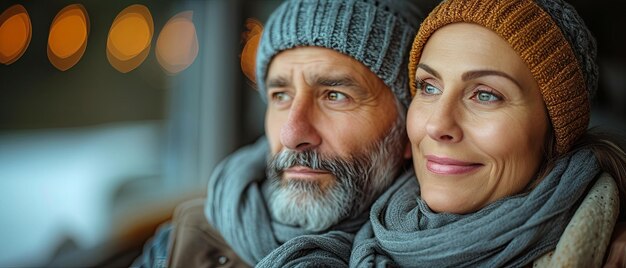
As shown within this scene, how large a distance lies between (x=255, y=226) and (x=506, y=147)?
506mm

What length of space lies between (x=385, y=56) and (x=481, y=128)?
295 mm

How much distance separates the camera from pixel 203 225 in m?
1.26

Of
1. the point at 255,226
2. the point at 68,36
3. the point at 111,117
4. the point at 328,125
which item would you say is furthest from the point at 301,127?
the point at 111,117

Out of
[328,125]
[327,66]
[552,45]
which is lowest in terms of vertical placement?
[328,125]

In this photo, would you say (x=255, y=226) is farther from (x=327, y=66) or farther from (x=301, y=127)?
(x=327, y=66)

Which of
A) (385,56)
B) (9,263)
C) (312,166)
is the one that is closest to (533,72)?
(385,56)

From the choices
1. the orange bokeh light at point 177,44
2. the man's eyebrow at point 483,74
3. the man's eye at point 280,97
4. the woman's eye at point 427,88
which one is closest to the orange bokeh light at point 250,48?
the orange bokeh light at point 177,44

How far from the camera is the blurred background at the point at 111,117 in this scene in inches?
54.5

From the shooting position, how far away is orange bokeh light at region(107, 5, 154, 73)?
1688 mm

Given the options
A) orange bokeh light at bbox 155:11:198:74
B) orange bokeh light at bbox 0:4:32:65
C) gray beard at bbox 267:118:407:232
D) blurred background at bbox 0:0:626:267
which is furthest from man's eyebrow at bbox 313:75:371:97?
orange bokeh light at bbox 155:11:198:74

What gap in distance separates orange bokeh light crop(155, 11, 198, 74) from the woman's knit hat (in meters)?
1.07

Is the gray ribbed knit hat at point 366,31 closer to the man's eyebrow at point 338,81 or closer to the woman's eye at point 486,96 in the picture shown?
the man's eyebrow at point 338,81

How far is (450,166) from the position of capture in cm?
87

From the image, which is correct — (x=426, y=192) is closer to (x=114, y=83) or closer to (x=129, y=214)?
(x=129, y=214)
